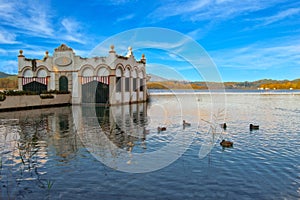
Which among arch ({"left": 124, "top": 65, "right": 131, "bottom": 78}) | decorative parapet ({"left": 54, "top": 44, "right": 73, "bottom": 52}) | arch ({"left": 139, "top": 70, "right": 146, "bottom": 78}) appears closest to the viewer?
decorative parapet ({"left": 54, "top": 44, "right": 73, "bottom": 52})

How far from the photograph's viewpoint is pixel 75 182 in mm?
7719

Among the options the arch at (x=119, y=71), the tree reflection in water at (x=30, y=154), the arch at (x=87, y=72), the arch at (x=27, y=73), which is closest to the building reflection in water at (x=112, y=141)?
the tree reflection in water at (x=30, y=154)

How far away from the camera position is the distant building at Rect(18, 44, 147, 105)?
3491cm

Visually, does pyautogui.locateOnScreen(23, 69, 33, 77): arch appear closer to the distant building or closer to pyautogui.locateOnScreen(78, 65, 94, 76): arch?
the distant building

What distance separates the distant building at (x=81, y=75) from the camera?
34.9 metres

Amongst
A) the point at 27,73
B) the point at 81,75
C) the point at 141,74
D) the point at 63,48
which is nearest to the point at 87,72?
the point at 81,75

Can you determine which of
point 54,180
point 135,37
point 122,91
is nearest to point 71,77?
point 122,91

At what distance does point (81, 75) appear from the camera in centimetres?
3622

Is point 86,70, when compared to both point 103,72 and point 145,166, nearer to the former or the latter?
point 103,72

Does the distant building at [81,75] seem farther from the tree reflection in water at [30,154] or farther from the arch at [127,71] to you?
the tree reflection in water at [30,154]

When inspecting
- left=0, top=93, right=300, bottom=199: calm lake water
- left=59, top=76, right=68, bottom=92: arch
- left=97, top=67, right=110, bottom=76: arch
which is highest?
left=97, top=67, right=110, bottom=76: arch

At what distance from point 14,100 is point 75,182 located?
79.5ft

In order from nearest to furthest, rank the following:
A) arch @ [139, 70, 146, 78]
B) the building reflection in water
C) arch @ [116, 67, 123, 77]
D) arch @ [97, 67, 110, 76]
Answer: the building reflection in water, arch @ [97, 67, 110, 76], arch @ [116, 67, 123, 77], arch @ [139, 70, 146, 78]

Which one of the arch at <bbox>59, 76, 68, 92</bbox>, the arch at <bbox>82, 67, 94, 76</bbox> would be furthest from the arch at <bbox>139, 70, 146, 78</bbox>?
the arch at <bbox>59, 76, 68, 92</bbox>
